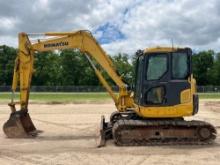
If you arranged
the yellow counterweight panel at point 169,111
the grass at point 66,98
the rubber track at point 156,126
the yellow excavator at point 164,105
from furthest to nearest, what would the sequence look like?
the grass at point 66,98 < the yellow counterweight panel at point 169,111 < the yellow excavator at point 164,105 < the rubber track at point 156,126

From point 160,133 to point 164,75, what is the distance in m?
1.76

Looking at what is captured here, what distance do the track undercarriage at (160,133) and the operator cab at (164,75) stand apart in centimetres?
67

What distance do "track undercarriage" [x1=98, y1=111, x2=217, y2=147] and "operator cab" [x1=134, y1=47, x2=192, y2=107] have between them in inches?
26.2

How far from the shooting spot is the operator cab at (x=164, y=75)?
14805 millimetres

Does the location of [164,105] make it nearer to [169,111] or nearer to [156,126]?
[169,111]

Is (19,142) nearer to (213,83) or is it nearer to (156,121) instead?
(156,121)

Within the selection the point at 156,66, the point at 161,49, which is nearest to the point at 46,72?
the point at 156,66

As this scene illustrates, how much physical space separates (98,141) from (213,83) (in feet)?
306

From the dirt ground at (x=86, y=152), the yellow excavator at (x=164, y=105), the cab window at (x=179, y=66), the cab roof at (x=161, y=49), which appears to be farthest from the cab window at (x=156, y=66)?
the dirt ground at (x=86, y=152)

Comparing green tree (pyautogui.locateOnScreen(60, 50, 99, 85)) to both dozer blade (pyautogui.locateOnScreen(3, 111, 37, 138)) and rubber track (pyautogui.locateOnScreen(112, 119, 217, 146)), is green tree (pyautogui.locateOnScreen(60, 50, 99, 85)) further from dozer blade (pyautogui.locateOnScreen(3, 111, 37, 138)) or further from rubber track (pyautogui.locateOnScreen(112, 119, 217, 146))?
rubber track (pyautogui.locateOnScreen(112, 119, 217, 146))

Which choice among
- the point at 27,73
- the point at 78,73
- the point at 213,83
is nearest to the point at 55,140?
the point at 27,73

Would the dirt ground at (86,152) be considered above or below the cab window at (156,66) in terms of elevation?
below

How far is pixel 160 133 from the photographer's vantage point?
48.2 feet

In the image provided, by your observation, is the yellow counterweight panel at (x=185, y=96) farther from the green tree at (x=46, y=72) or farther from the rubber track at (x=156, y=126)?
the green tree at (x=46, y=72)
